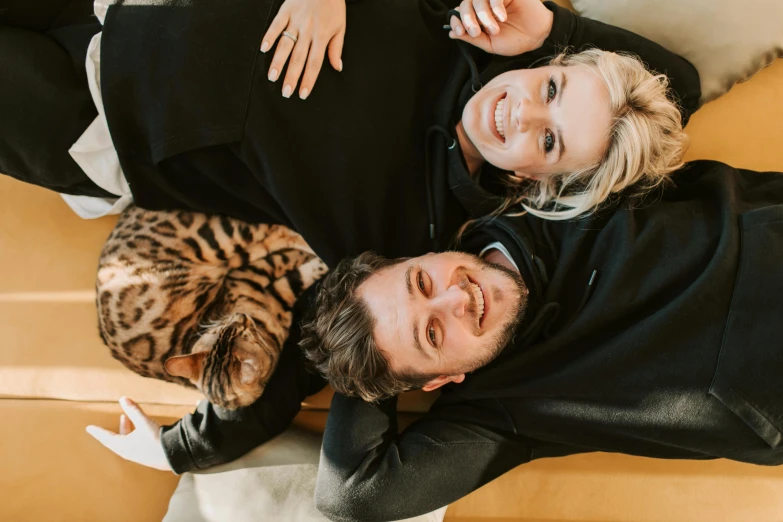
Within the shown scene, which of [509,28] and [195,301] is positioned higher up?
[509,28]

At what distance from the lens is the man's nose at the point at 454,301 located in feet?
4.20

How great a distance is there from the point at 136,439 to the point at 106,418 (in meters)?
0.17

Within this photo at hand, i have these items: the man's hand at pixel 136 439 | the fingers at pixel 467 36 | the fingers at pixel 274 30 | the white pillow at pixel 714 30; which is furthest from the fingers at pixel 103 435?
the white pillow at pixel 714 30

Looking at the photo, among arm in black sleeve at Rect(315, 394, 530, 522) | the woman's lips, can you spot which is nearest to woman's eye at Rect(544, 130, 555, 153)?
the woman's lips

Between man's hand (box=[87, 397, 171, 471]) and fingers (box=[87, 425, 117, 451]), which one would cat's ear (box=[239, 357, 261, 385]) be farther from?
fingers (box=[87, 425, 117, 451])

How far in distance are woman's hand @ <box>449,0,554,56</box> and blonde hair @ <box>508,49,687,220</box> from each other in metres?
0.11

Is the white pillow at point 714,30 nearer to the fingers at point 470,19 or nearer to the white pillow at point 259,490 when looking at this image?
the fingers at point 470,19

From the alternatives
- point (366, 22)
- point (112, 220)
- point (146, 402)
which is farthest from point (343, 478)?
point (366, 22)

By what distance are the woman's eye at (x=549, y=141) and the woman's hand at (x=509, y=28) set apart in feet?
1.10

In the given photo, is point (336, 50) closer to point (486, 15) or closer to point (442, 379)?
point (486, 15)

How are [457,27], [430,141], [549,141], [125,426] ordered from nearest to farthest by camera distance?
[549,141]
[457,27]
[430,141]
[125,426]

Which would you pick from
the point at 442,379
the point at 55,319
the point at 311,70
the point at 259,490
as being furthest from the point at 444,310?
the point at 55,319

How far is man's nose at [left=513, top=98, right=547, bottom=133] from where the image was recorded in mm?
1323

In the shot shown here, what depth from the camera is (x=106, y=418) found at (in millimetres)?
1753
